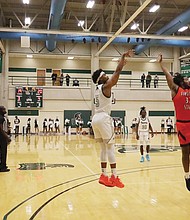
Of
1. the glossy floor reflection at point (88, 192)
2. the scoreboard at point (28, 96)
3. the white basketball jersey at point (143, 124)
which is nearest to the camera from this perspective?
the glossy floor reflection at point (88, 192)

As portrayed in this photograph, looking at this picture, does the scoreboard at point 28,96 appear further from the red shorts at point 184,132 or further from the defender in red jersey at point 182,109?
the red shorts at point 184,132

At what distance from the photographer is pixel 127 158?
524 inches

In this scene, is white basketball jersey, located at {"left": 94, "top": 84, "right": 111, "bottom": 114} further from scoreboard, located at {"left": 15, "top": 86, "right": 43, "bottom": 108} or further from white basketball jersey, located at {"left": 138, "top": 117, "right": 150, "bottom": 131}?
scoreboard, located at {"left": 15, "top": 86, "right": 43, "bottom": 108}

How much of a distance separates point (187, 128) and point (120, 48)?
2727cm

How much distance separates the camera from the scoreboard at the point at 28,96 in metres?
29.6

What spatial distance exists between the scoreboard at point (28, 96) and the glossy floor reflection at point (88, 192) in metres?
18.1

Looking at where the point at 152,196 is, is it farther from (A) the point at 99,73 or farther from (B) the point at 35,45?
(B) the point at 35,45

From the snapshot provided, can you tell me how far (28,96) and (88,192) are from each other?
918 inches

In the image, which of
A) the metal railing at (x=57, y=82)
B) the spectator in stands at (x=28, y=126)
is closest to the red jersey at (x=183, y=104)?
the spectator in stands at (x=28, y=126)

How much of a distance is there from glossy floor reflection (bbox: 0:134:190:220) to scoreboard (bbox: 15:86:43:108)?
59.3 feet

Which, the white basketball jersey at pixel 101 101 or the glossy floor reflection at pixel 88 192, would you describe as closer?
the glossy floor reflection at pixel 88 192

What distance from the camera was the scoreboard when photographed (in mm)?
29625

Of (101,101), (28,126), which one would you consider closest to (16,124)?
(28,126)

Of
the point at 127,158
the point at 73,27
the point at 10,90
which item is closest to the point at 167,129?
the point at 73,27
